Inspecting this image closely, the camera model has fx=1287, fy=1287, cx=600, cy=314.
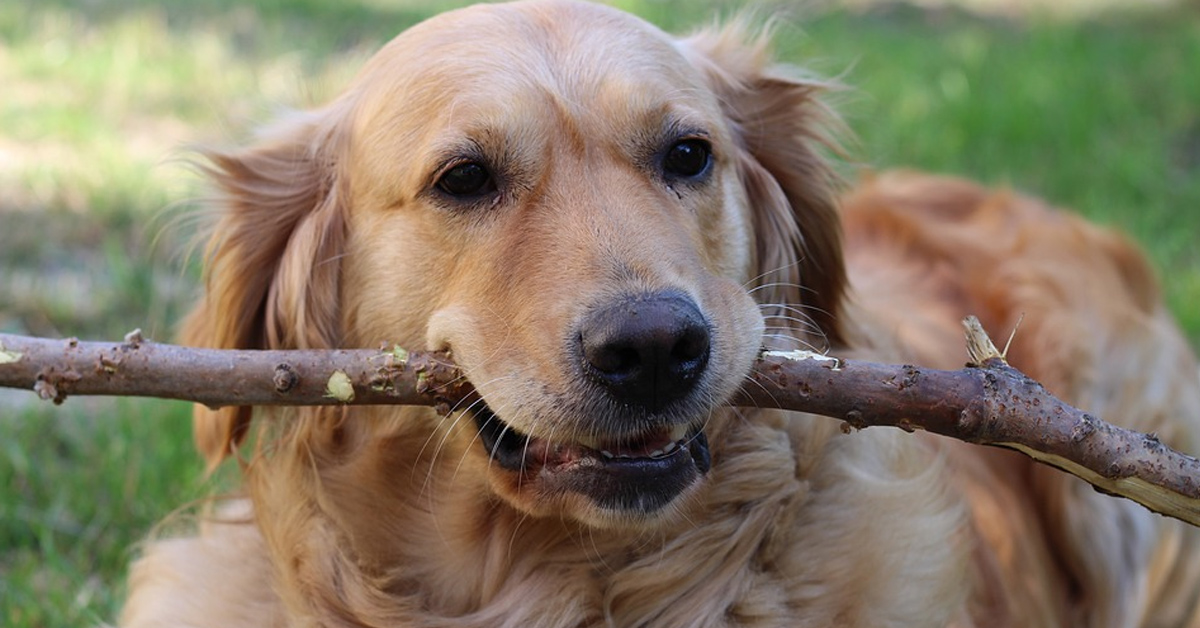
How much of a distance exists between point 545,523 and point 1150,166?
5144mm

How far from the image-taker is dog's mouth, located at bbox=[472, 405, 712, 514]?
2430 mm

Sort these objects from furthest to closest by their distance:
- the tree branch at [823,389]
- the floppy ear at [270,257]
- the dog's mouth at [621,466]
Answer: the floppy ear at [270,257] < the dog's mouth at [621,466] < the tree branch at [823,389]

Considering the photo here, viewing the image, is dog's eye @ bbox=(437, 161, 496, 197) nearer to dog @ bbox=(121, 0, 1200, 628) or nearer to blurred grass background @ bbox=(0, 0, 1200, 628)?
dog @ bbox=(121, 0, 1200, 628)

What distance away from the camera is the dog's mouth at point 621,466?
2.43 meters

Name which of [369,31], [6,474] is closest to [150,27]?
[369,31]

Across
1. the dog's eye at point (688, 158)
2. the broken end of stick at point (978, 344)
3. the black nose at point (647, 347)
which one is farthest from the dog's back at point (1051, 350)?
the black nose at point (647, 347)

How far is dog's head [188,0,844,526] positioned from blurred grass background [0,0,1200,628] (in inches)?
14.1

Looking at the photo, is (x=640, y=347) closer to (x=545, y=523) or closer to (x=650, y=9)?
(x=545, y=523)

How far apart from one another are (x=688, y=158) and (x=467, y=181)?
507mm

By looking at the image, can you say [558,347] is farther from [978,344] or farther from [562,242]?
[978,344]

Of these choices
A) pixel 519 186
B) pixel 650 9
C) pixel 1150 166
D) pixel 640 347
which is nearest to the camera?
pixel 640 347

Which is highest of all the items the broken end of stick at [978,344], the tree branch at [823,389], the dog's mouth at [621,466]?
the broken end of stick at [978,344]

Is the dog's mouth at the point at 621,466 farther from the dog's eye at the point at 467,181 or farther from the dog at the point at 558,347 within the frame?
the dog's eye at the point at 467,181

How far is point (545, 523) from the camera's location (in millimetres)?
2758
